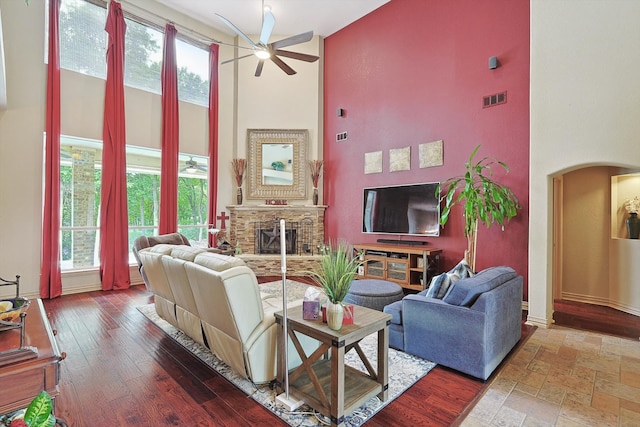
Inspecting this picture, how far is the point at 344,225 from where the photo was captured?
22.2 feet

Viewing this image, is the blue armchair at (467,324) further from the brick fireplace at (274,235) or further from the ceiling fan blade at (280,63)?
the brick fireplace at (274,235)

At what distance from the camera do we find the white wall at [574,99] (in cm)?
341

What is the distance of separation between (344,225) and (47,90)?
547 cm

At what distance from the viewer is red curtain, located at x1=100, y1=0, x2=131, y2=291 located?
5352mm

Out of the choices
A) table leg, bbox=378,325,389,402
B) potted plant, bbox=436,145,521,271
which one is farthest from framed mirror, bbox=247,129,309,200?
table leg, bbox=378,325,389,402

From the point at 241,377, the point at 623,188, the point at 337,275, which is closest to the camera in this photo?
the point at 337,275

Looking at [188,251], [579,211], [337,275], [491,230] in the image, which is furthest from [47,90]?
[579,211]

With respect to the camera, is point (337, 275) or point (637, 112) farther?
point (637, 112)

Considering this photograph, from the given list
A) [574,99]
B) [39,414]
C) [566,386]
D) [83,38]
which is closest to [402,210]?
[574,99]

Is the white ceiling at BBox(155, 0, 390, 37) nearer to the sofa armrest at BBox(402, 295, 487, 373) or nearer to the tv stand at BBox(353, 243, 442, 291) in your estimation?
the tv stand at BBox(353, 243, 442, 291)

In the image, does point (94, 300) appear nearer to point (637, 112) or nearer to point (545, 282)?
point (545, 282)

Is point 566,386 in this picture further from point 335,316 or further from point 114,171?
point 114,171

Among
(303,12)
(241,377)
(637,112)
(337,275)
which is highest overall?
(303,12)

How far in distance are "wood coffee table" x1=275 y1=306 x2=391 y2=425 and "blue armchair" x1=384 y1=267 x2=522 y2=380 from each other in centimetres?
73
